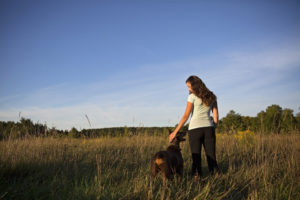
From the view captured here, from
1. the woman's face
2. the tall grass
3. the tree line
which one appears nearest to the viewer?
the tall grass

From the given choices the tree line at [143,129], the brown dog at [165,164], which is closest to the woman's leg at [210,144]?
the brown dog at [165,164]

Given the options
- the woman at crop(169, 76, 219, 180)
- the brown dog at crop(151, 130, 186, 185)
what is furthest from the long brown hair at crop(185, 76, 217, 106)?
the brown dog at crop(151, 130, 186, 185)

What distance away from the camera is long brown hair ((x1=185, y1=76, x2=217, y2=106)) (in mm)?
4184

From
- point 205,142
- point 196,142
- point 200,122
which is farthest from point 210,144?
point 200,122

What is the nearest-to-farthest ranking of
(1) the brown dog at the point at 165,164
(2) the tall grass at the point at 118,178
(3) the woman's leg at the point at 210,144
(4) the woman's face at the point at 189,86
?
(2) the tall grass at the point at 118,178, (1) the brown dog at the point at 165,164, (3) the woman's leg at the point at 210,144, (4) the woman's face at the point at 189,86

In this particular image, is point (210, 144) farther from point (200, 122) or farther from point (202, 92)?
point (202, 92)

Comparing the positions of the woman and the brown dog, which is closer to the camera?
the brown dog

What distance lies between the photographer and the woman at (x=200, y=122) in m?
4.19

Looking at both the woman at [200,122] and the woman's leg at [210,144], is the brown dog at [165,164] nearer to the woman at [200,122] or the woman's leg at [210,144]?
the woman at [200,122]

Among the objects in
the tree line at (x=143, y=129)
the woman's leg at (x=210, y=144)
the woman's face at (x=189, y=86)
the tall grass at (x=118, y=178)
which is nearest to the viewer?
the tall grass at (x=118, y=178)

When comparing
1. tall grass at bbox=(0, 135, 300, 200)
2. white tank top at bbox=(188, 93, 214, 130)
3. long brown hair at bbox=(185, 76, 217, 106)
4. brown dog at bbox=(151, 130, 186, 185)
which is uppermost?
long brown hair at bbox=(185, 76, 217, 106)

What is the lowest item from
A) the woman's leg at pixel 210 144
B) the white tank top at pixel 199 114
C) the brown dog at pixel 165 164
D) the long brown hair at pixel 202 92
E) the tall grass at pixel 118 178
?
the tall grass at pixel 118 178

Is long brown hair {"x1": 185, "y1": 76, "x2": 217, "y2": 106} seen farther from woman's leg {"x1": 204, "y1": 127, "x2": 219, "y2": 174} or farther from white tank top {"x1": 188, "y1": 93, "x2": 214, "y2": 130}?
woman's leg {"x1": 204, "y1": 127, "x2": 219, "y2": 174}

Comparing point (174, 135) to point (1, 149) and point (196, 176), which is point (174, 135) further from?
point (1, 149)
